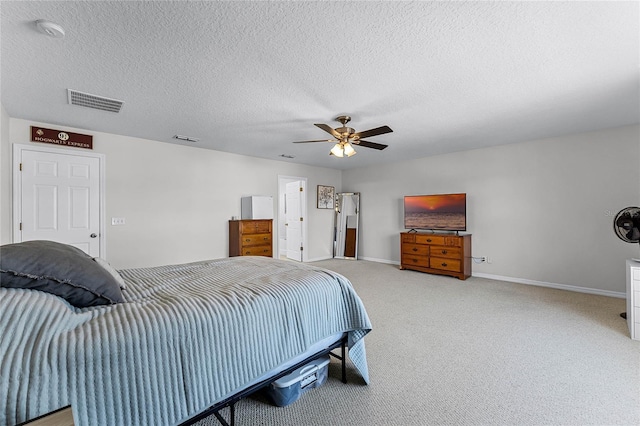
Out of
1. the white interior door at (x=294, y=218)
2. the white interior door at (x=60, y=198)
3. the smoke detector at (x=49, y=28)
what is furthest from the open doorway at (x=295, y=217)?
the smoke detector at (x=49, y=28)

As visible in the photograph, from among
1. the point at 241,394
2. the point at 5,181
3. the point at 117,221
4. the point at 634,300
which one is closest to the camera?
the point at 241,394

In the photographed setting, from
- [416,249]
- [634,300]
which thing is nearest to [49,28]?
[634,300]

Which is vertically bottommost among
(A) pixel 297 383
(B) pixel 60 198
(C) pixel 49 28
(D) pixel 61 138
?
(A) pixel 297 383

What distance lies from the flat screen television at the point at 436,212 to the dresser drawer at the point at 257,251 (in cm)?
294

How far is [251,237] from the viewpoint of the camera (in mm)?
5109

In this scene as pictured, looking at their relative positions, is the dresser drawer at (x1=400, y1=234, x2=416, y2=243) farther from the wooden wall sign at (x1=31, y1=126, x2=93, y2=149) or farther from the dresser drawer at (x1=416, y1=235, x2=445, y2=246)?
the wooden wall sign at (x1=31, y1=126, x2=93, y2=149)

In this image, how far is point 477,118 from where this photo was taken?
3457 mm

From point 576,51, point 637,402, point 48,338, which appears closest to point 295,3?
point 48,338

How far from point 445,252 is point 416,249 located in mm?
579

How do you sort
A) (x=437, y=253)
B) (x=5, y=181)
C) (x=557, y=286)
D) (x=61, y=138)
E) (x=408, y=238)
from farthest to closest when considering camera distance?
(x=408, y=238), (x=437, y=253), (x=557, y=286), (x=61, y=138), (x=5, y=181)

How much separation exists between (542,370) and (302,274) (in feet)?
6.52

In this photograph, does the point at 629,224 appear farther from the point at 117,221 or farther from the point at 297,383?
the point at 117,221

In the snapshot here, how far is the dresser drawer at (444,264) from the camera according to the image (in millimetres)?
4891

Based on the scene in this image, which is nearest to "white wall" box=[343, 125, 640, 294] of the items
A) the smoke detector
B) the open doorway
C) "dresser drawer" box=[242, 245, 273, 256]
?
the open doorway
